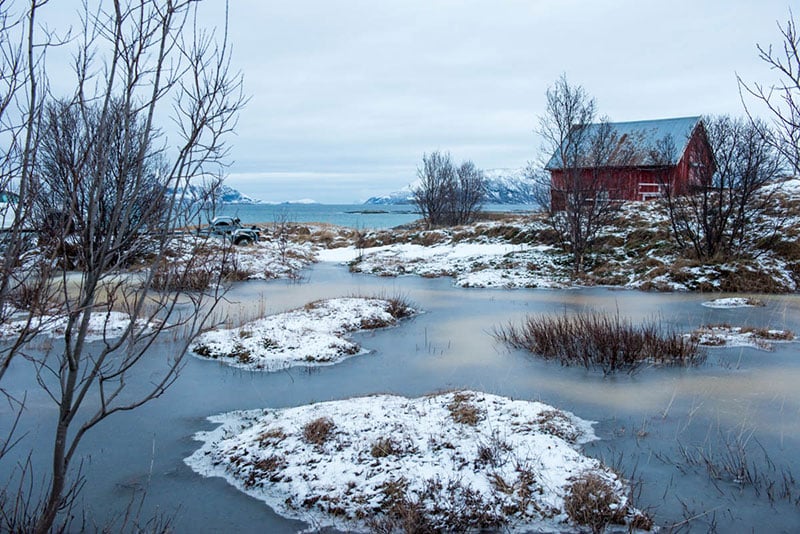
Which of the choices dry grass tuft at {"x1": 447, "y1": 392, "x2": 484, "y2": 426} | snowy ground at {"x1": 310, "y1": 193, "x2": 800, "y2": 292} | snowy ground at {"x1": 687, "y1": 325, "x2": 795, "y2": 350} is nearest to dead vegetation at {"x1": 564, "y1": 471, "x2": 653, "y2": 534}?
dry grass tuft at {"x1": 447, "y1": 392, "x2": 484, "y2": 426}

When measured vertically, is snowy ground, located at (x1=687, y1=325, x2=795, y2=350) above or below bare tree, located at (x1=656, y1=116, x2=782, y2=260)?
below

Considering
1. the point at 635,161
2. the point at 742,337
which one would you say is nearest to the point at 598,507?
the point at 742,337

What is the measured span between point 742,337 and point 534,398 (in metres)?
5.63

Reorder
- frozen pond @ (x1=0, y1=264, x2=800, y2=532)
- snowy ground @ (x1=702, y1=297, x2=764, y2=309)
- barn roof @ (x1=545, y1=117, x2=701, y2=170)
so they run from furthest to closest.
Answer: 1. barn roof @ (x1=545, y1=117, x2=701, y2=170)
2. snowy ground @ (x1=702, y1=297, x2=764, y2=309)
3. frozen pond @ (x1=0, y1=264, x2=800, y2=532)

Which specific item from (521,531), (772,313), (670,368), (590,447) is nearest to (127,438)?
(521,531)

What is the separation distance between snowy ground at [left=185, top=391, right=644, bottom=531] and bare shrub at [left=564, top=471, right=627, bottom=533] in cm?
2

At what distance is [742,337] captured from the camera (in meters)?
11.2

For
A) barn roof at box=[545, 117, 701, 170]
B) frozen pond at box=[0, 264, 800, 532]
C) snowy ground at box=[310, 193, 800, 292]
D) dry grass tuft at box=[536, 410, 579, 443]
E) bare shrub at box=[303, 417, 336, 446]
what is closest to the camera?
frozen pond at box=[0, 264, 800, 532]

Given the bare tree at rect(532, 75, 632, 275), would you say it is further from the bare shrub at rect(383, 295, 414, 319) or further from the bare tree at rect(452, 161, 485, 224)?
the bare tree at rect(452, 161, 485, 224)

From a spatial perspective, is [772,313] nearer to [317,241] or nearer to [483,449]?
[483,449]

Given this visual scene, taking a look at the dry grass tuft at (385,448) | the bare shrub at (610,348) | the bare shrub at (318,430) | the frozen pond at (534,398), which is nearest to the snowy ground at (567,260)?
the frozen pond at (534,398)

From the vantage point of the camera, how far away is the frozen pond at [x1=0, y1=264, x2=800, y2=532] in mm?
5297

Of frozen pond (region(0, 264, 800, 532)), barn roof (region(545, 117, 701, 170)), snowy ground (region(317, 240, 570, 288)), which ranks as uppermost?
barn roof (region(545, 117, 701, 170))

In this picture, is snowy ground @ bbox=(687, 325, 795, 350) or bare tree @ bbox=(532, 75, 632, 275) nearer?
snowy ground @ bbox=(687, 325, 795, 350)
